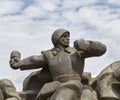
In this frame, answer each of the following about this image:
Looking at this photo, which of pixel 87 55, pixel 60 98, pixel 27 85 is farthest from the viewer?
pixel 27 85

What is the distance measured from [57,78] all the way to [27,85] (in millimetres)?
780

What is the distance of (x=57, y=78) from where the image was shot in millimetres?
8859

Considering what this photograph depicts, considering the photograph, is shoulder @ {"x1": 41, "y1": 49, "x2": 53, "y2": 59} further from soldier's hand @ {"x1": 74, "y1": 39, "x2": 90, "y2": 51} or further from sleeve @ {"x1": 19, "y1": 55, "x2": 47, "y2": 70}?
soldier's hand @ {"x1": 74, "y1": 39, "x2": 90, "y2": 51}

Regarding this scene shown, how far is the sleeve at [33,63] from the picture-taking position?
9.11m

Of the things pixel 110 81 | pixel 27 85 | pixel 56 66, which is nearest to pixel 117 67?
pixel 110 81

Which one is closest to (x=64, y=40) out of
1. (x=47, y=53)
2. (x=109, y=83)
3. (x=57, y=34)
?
(x=57, y=34)

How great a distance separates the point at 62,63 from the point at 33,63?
0.53 m

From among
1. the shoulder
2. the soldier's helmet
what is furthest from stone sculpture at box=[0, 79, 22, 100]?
the soldier's helmet

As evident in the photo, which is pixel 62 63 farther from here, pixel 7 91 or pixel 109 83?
pixel 7 91

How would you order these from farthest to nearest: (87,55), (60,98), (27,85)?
(27,85)
(87,55)
(60,98)

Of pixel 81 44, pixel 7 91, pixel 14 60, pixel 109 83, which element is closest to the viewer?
pixel 81 44

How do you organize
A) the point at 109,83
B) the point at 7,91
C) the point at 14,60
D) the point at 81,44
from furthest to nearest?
the point at 14,60 < the point at 7,91 < the point at 109,83 < the point at 81,44

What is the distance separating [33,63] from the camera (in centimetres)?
913

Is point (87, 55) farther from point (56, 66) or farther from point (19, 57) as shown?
point (19, 57)
